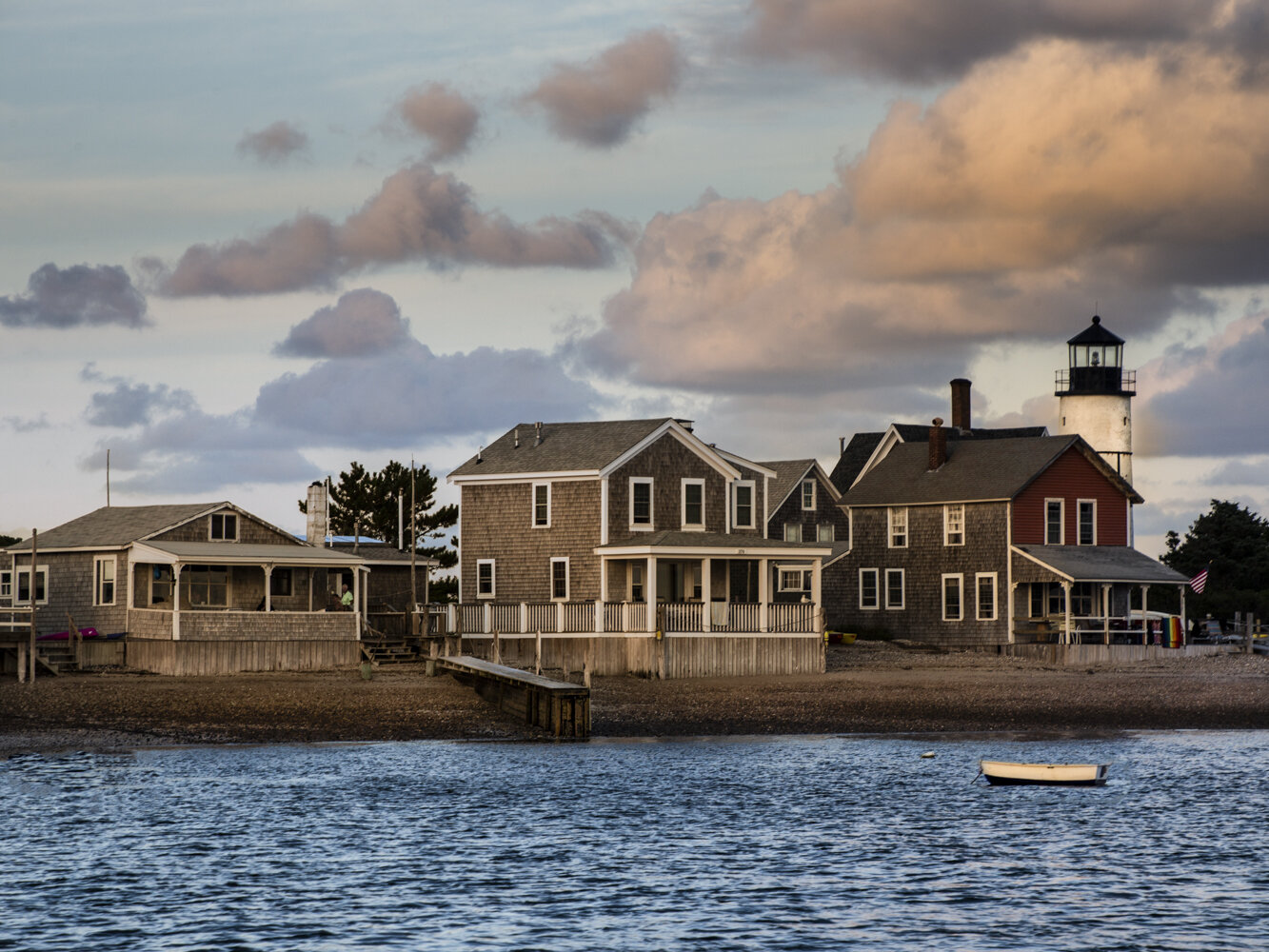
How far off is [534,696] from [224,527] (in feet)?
55.1

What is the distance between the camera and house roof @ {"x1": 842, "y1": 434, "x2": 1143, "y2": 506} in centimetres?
6544

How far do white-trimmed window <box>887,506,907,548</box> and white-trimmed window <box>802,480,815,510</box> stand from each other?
45.4 ft

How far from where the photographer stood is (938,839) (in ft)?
94.5

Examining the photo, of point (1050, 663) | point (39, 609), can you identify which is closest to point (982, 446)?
point (1050, 663)

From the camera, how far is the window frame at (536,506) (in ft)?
189

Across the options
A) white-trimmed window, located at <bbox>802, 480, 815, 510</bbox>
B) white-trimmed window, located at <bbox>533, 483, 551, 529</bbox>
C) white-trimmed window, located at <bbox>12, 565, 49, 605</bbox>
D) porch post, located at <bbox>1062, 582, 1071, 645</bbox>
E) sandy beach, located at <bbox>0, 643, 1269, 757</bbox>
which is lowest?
sandy beach, located at <bbox>0, 643, 1269, 757</bbox>

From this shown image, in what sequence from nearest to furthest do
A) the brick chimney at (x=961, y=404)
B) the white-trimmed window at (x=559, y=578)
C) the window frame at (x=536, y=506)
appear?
the white-trimmed window at (x=559, y=578), the window frame at (x=536, y=506), the brick chimney at (x=961, y=404)

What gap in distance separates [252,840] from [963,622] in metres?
41.8

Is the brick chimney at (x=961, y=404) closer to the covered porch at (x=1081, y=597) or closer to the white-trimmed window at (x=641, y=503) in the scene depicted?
the covered porch at (x=1081, y=597)

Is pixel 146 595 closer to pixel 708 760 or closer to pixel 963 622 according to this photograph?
pixel 708 760

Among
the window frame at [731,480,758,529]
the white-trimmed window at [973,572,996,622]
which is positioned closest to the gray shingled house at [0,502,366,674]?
the window frame at [731,480,758,529]

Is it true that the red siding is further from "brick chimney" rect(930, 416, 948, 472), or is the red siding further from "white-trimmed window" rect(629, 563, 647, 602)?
"white-trimmed window" rect(629, 563, 647, 602)

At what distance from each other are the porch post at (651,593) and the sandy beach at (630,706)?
195cm

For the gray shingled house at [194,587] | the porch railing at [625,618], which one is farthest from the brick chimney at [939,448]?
the gray shingled house at [194,587]
